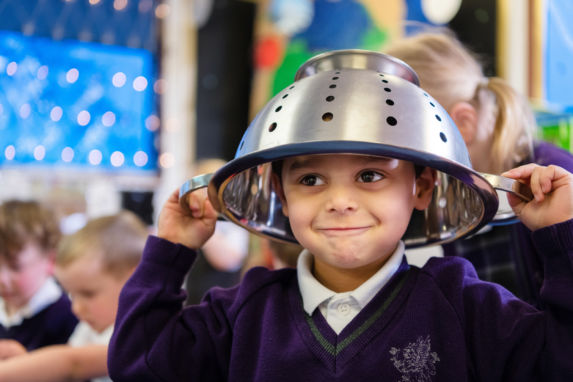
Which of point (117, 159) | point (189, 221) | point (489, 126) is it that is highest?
point (489, 126)

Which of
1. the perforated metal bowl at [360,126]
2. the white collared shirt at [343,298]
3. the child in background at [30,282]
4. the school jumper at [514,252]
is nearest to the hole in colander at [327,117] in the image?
the perforated metal bowl at [360,126]

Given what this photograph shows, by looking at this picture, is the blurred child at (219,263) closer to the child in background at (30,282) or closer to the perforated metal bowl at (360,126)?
the child in background at (30,282)

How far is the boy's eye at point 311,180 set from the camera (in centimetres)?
75

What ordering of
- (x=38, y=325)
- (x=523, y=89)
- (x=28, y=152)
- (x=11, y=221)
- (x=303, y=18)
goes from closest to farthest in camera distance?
(x=38, y=325)
(x=11, y=221)
(x=523, y=89)
(x=28, y=152)
(x=303, y=18)

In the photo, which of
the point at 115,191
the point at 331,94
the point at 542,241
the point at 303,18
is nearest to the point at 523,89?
the point at 303,18

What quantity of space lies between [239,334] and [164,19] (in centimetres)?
260

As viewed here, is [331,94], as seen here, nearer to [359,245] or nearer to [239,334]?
[359,245]

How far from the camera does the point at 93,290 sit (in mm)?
1304

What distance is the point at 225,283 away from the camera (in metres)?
2.91

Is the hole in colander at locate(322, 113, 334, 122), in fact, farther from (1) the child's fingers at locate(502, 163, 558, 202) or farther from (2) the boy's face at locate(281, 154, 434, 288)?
(1) the child's fingers at locate(502, 163, 558, 202)

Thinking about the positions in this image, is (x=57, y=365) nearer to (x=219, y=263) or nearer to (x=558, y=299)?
(x=558, y=299)

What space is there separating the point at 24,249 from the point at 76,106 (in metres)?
1.43

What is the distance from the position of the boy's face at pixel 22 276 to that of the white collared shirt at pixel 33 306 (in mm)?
19

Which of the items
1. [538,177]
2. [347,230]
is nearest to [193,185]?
[347,230]
